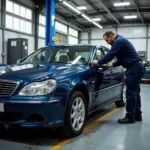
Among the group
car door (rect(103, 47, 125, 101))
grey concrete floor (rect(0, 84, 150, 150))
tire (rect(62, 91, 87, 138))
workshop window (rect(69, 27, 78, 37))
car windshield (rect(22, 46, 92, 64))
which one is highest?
workshop window (rect(69, 27, 78, 37))

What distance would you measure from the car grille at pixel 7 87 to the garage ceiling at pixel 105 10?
10717mm

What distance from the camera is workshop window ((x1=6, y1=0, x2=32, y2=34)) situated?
1279 cm

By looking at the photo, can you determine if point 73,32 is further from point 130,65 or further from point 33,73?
point 33,73

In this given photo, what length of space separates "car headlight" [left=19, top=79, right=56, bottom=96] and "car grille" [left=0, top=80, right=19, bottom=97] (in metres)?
0.10

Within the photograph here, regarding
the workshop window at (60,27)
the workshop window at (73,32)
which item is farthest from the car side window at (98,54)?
the workshop window at (73,32)

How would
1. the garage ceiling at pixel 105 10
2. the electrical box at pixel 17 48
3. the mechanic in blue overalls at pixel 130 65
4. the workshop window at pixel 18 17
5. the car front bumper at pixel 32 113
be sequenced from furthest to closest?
1. the garage ceiling at pixel 105 10
2. the workshop window at pixel 18 17
3. the electrical box at pixel 17 48
4. the mechanic in blue overalls at pixel 130 65
5. the car front bumper at pixel 32 113

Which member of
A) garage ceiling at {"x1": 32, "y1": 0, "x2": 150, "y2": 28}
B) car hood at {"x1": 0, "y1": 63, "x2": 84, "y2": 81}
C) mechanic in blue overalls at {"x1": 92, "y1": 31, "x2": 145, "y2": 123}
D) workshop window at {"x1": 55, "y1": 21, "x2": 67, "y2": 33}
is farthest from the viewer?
workshop window at {"x1": 55, "y1": 21, "x2": 67, "y2": 33}

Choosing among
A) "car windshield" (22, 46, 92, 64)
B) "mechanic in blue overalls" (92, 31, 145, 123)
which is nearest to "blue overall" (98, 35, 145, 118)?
"mechanic in blue overalls" (92, 31, 145, 123)

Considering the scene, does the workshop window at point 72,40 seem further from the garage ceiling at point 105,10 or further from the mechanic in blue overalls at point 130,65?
the mechanic in blue overalls at point 130,65

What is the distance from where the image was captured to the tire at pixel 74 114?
284 cm

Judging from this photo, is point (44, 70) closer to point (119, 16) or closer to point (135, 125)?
point (135, 125)

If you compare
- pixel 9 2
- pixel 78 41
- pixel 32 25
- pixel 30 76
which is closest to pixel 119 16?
pixel 78 41

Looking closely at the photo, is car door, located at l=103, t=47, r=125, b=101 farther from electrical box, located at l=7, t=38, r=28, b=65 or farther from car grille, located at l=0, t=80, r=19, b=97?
electrical box, located at l=7, t=38, r=28, b=65

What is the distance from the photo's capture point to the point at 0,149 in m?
2.57
